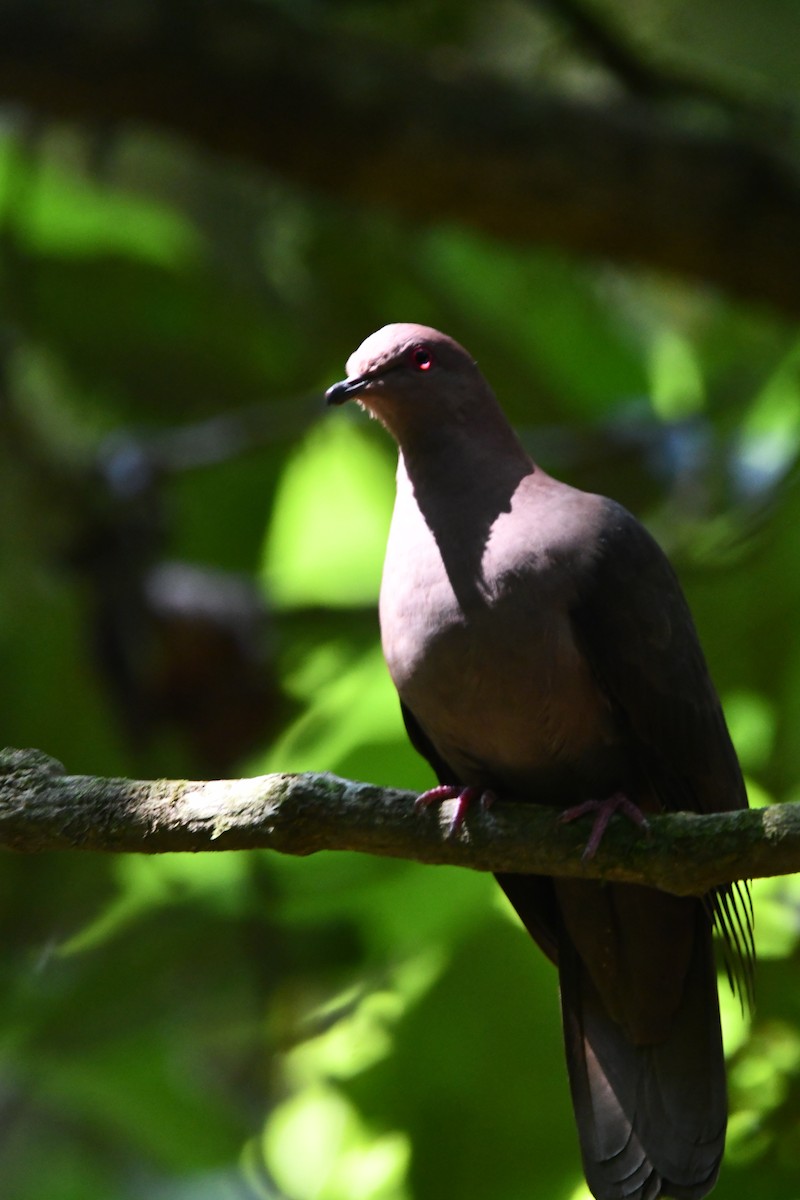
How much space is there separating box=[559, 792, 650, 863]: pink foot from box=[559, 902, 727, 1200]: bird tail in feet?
2.13

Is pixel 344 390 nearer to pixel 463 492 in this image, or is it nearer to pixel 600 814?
pixel 463 492

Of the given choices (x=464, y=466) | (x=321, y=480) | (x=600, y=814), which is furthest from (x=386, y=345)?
(x=321, y=480)

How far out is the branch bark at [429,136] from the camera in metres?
5.41

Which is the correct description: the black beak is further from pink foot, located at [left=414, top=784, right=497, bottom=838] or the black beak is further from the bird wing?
pink foot, located at [left=414, top=784, right=497, bottom=838]

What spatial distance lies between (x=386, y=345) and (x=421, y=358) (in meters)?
0.09

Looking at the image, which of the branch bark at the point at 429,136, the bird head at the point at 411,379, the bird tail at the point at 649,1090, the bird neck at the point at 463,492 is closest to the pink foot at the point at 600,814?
the bird neck at the point at 463,492

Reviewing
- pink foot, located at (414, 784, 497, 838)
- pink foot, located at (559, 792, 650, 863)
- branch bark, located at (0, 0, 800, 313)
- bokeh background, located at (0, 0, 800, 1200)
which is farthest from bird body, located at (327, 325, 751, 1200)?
branch bark, located at (0, 0, 800, 313)

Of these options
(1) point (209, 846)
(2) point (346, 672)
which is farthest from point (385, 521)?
(1) point (209, 846)

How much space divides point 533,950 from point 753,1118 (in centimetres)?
73

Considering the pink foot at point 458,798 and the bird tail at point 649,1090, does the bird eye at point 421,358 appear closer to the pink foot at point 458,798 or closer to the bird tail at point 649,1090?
the pink foot at point 458,798

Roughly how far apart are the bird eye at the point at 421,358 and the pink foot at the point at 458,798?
0.94 metres

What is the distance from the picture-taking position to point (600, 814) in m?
3.13

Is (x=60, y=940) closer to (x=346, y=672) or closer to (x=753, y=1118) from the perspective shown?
(x=346, y=672)

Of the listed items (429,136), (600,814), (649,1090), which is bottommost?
(649,1090)
